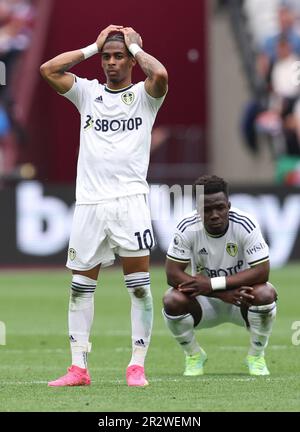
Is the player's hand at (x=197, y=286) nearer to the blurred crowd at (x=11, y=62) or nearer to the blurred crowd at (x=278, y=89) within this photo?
the blurred crowd at (x=278, y=89)

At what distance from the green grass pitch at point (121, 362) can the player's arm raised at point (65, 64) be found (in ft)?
6.68

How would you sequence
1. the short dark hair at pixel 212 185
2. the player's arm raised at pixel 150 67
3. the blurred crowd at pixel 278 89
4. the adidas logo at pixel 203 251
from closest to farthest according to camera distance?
the player's arm raised at pixel 150 67 < the short dark hair at pixel 212 185 < the adidas logo at pixel 203 251 < the blurred crowd at pixel 278 89

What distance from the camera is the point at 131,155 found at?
321 inches

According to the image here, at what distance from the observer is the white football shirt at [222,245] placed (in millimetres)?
8617

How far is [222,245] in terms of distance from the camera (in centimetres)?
873

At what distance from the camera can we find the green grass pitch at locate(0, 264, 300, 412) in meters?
7.16

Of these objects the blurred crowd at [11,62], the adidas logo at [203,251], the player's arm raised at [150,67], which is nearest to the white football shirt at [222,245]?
the adidas logo at [203,251]

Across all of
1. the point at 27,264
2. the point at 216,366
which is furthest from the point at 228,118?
the point at 216,366

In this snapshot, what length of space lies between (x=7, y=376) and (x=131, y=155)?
74.0 inches

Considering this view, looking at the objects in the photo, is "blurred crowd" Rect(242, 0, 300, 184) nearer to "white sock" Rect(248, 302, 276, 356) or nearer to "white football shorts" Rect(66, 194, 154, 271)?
"white sock" Rect(248, 302, 276, 356)

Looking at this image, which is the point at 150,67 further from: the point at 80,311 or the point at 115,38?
the point at 80,311

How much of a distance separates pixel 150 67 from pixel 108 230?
1.12 metres

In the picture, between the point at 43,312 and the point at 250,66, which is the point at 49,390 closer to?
the point at 43,312

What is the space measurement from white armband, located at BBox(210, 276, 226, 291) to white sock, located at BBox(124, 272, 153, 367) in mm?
577
